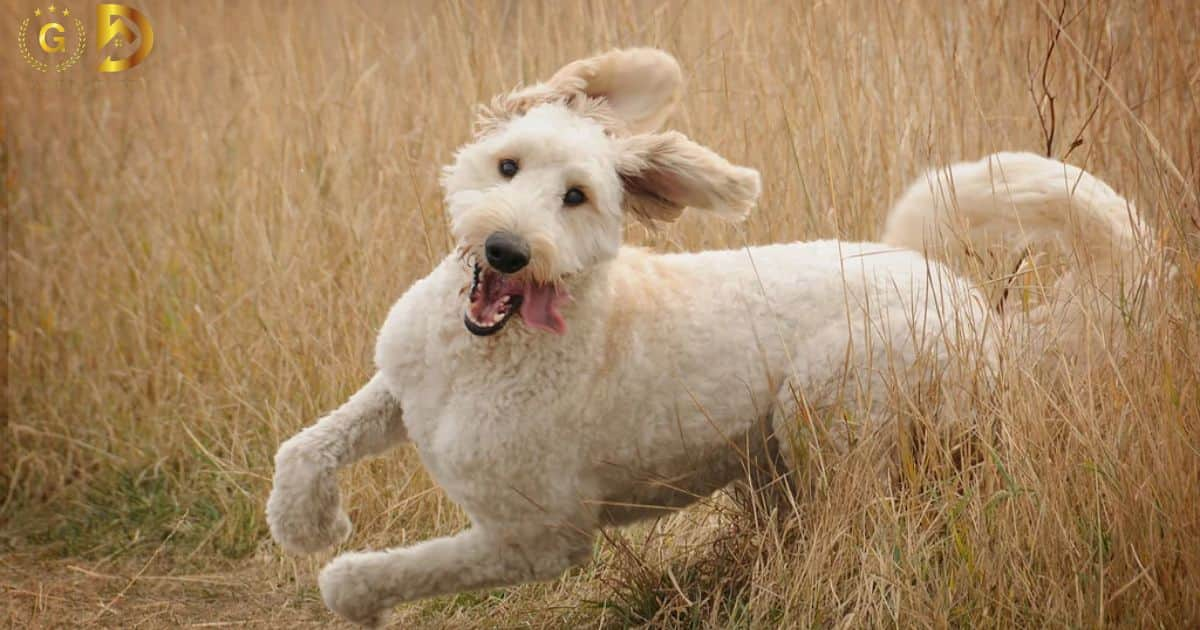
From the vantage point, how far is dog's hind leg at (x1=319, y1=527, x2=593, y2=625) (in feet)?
11.4

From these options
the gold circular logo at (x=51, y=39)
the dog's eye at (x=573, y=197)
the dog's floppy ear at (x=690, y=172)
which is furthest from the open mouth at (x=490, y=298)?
the gold circular logo at (x=51, y=39)

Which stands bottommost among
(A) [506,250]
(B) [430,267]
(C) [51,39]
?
(B) [430,267]

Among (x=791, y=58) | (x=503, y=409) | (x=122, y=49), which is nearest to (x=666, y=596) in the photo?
(x=503, y=409)

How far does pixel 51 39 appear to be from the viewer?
21.1 feet

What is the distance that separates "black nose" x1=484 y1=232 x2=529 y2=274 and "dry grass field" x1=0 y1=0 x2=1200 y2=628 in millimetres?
984

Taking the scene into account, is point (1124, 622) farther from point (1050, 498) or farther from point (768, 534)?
point (768, 534)

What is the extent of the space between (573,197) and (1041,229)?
4.82ft

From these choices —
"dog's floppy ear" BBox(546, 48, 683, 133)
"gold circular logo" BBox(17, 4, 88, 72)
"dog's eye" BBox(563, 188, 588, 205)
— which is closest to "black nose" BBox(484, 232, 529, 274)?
"dog's eye" BBox(563, 188, 588, 205)

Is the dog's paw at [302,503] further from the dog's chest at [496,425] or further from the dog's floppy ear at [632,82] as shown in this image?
the dog's floppy ear at [632,82]

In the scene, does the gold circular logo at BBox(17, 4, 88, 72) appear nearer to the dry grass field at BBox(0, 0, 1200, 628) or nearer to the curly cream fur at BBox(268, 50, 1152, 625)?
the dry grass field at BBox(0, 0, 1200, 628)

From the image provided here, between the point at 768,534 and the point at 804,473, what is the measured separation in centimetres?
21

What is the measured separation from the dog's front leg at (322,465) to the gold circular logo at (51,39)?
373cm

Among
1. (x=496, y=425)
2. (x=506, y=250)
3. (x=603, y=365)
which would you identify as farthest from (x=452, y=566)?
(x=506, y=250)

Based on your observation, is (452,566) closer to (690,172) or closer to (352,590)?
(352,590)
